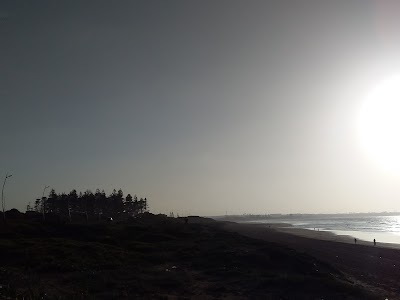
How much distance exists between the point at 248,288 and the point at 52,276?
523 inches

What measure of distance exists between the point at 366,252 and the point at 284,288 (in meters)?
33.1

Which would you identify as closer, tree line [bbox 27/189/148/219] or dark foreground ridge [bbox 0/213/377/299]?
dark foreground ridge [bbox 0/213/377/299]

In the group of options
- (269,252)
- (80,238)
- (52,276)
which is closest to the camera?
(52,276)

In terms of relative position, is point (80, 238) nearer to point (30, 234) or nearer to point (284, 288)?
point (30, 234)

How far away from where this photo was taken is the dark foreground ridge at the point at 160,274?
22.8 metres

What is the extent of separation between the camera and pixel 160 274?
92.1 feet

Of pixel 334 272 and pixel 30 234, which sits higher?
pixel 30 234

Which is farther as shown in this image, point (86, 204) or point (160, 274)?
point (86, 204)

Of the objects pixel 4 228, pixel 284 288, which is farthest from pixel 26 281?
pixel 4 228

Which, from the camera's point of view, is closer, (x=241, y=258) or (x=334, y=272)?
(x=334, y=272)

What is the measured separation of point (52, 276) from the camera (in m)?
26.7

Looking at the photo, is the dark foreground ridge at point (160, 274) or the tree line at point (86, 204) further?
the tree line at point (86, 204)

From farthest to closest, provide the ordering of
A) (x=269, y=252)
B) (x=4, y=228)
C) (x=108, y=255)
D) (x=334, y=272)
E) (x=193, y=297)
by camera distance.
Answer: (x=4, y=228) < (x=269, y=252) < (x=108, y=255) < (x=334, y=272) < (x=193, y=297)

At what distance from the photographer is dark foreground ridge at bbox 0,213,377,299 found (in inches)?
899
